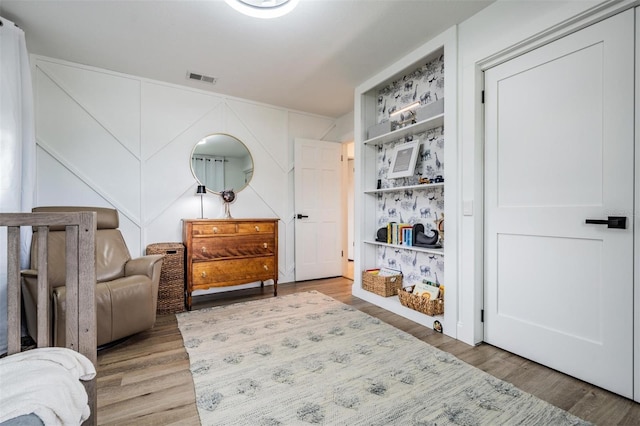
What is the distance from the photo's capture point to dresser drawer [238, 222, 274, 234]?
321 centimetres

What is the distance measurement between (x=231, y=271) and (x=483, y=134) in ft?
8.70

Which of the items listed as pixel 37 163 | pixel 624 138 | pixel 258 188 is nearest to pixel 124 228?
pixel 37 163

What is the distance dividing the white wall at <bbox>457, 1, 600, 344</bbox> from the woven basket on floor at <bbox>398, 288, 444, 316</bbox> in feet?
0.77

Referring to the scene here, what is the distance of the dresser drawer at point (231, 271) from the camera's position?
2.94 m

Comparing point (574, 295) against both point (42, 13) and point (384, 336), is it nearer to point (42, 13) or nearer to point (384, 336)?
point (384, 336)

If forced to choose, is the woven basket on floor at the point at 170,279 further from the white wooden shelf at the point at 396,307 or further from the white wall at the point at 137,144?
the white wooden shelf at the point at 396,307

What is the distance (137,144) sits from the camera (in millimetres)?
3170

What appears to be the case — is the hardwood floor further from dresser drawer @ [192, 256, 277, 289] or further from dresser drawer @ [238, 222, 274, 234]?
dresser drawer @ [238, 222, 274, 234]

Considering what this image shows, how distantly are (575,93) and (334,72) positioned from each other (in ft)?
6.70

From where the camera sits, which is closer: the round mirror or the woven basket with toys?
the woven basket with toys

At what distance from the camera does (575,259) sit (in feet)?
5.62

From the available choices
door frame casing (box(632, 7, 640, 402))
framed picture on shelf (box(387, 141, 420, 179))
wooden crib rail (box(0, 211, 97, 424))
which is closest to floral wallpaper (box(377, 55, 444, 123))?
framed picture on shelf (box(387, 141, 420, 179))

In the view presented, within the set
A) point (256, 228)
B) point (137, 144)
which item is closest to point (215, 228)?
point (256, 228)

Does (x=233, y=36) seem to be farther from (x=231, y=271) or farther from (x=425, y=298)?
(x=425, y=298)
